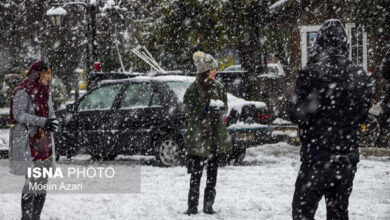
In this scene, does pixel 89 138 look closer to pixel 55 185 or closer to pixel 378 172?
pixel 55 185

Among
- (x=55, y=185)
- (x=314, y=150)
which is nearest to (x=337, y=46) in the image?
(x=314, y=150)

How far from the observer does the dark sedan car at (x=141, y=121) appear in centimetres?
1097

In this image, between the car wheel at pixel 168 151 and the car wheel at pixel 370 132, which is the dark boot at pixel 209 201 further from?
the car wheel at pixel 370 132

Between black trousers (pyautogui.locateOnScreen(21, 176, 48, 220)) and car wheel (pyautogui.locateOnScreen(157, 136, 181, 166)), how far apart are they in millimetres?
5037

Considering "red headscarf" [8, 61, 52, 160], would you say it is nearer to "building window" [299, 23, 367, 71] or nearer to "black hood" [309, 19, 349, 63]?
"black hood" [309, 19, 349, 63]

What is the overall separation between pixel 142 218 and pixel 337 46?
123 inches

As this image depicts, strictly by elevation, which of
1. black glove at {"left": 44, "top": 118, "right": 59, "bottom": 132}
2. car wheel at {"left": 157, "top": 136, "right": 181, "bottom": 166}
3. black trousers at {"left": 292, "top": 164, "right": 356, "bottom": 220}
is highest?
black glove at {"left": 44, "top": 118, "right": 59, "bottom": 132}

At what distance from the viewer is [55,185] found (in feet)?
31.0

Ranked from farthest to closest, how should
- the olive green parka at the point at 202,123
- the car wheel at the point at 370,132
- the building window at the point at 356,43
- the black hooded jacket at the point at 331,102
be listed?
the building window at the point at 356,43 → the car wheel at the point at 370,132 → the olive green parka at the point at 202,123 → the black hooded jacket at the point at 331,102

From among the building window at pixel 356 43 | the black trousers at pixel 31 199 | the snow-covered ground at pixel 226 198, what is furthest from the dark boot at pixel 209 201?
the building window at pixel 356 43

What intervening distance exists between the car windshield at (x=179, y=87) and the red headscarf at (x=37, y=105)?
4985 mm

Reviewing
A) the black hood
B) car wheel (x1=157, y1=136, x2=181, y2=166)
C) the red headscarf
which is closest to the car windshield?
car wheel (x1=157, y1=136, x2=181, y2=166)

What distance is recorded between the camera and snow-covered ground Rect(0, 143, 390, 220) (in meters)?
6.99

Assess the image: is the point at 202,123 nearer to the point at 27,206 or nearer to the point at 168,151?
the point at 27,206
